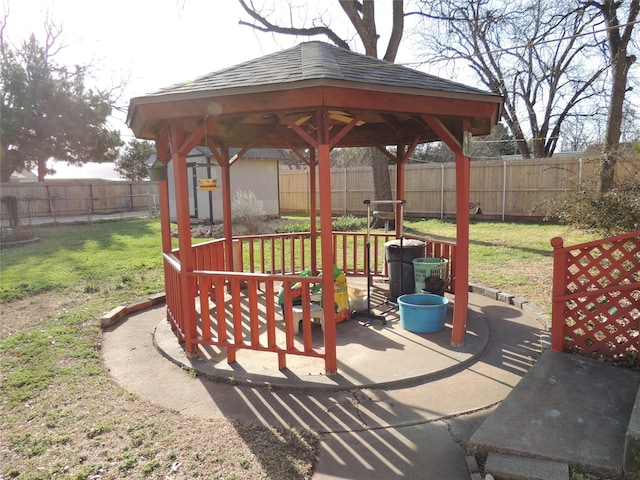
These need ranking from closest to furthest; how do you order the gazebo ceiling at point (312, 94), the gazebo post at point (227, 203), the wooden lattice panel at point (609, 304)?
the gazebo ceiling at point (312, 94) < the wooden lattice panel at point (609, 304) < the gazebo post at point (227, 203)

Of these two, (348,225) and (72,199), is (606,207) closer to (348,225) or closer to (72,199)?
(348,225)

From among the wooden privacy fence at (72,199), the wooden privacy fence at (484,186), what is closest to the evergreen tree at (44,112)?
the wooden privacy fence at (72,199)

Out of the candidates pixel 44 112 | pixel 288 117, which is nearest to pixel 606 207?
pixel 288 117

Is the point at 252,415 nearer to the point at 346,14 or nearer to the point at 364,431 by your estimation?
the point at 364,431

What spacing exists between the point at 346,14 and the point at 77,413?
13.0 metres

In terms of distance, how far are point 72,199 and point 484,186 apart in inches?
695

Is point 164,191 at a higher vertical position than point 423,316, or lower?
higher

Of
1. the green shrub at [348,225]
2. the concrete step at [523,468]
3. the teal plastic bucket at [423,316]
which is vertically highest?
the green shrub at [348,225]

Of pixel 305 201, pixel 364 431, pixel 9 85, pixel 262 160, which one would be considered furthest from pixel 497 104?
pixel 9 85

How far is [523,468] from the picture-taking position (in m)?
2.18

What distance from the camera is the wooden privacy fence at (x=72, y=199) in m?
18.3

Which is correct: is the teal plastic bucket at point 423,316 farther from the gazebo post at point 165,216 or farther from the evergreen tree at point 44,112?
the evergreen tree at point 44,112

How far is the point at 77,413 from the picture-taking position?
298 centimetres

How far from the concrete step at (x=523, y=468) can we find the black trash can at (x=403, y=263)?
121 inches
